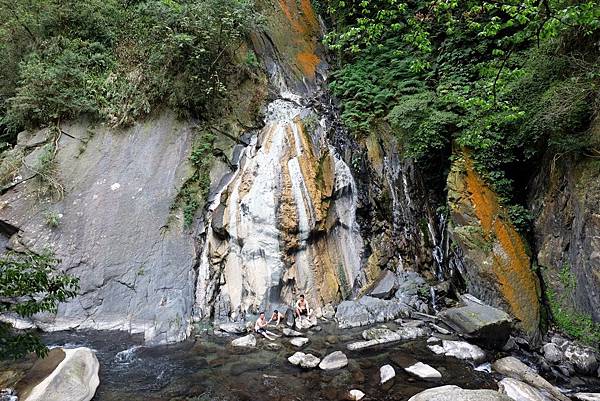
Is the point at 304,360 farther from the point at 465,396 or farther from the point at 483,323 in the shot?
the point at 483,323

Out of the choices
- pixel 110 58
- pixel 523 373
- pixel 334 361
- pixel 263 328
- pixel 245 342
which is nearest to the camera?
pixel 523 373

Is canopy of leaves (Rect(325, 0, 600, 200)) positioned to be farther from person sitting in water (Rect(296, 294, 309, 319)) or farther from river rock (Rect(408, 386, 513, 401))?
person sitting in water (Rect(296, 294, 309, 319))

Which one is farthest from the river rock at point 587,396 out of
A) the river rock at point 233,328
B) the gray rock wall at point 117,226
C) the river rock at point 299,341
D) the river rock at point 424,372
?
the gray rock wall at point 117,226

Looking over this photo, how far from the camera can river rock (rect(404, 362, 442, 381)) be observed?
5617mm

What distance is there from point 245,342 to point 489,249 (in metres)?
5.42

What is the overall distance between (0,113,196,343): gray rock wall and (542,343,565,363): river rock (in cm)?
690

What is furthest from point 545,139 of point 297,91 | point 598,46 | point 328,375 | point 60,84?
point 60,84

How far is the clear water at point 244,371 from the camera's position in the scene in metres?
5.28

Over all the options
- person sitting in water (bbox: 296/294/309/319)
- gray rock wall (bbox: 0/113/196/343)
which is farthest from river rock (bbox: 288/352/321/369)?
gray rock wall (bbox: 0/113/196/343)

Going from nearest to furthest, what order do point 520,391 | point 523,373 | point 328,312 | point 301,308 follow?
point 520,391
point 523,373
point 301,308
point 328,312

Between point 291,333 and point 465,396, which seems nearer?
point 465,396

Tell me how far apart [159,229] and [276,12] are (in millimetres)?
10521

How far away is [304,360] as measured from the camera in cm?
618

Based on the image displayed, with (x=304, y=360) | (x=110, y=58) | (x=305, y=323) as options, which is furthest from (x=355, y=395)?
(x=110, y=58)
